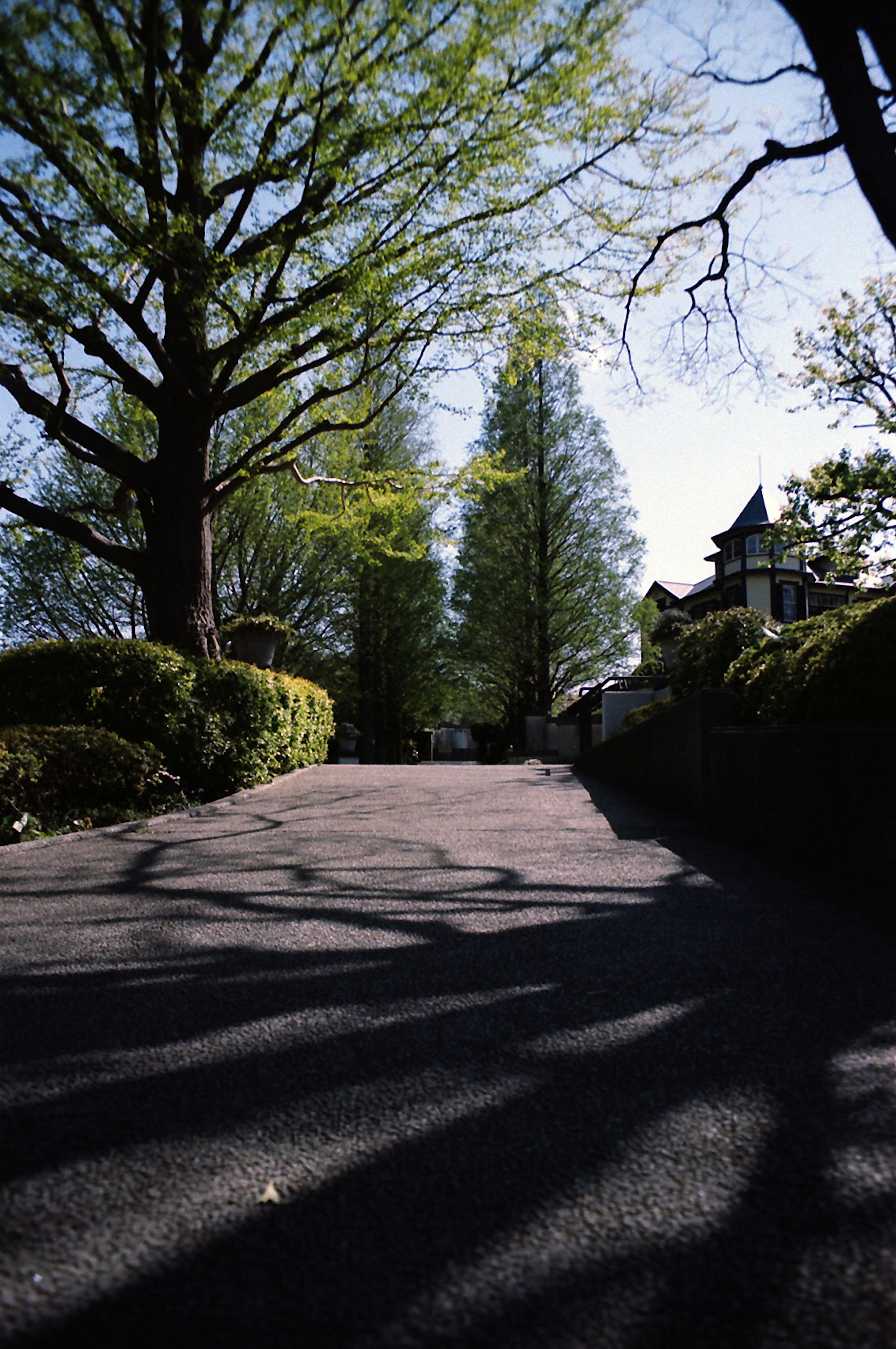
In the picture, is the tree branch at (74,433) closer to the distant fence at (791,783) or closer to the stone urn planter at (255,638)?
the stone urn planter at (255,638)

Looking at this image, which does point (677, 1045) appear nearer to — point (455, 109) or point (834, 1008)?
point (834, 1008)

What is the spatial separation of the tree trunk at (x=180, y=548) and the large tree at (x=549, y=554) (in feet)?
55.1

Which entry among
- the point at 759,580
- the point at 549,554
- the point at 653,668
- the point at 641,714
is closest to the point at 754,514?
the point at 759,580

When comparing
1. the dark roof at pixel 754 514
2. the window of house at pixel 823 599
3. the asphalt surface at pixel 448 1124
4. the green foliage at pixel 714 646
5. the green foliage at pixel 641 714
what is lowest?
the asphalt surface at pixel 448 1124

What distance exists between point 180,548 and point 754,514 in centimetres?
3491

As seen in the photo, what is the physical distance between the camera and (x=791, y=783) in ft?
15.3

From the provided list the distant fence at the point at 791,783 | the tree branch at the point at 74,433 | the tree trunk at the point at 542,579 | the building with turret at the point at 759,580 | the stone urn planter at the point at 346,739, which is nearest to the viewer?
the distant fence at the point at 791,783

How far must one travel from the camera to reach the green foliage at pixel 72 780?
19.5 ft

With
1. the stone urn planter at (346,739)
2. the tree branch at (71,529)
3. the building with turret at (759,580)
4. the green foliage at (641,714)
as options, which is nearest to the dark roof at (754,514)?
the building with turret at (759,580)

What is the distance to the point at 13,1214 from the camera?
56.5 inches

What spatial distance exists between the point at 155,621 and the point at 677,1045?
950 centimetres

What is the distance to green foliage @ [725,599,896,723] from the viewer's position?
14.3ft

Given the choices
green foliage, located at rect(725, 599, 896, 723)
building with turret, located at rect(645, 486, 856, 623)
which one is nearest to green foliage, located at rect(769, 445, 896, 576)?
green foliage, located at rect(725, 599, 896, 723)

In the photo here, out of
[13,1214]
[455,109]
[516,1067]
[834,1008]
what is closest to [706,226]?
[455,109]
